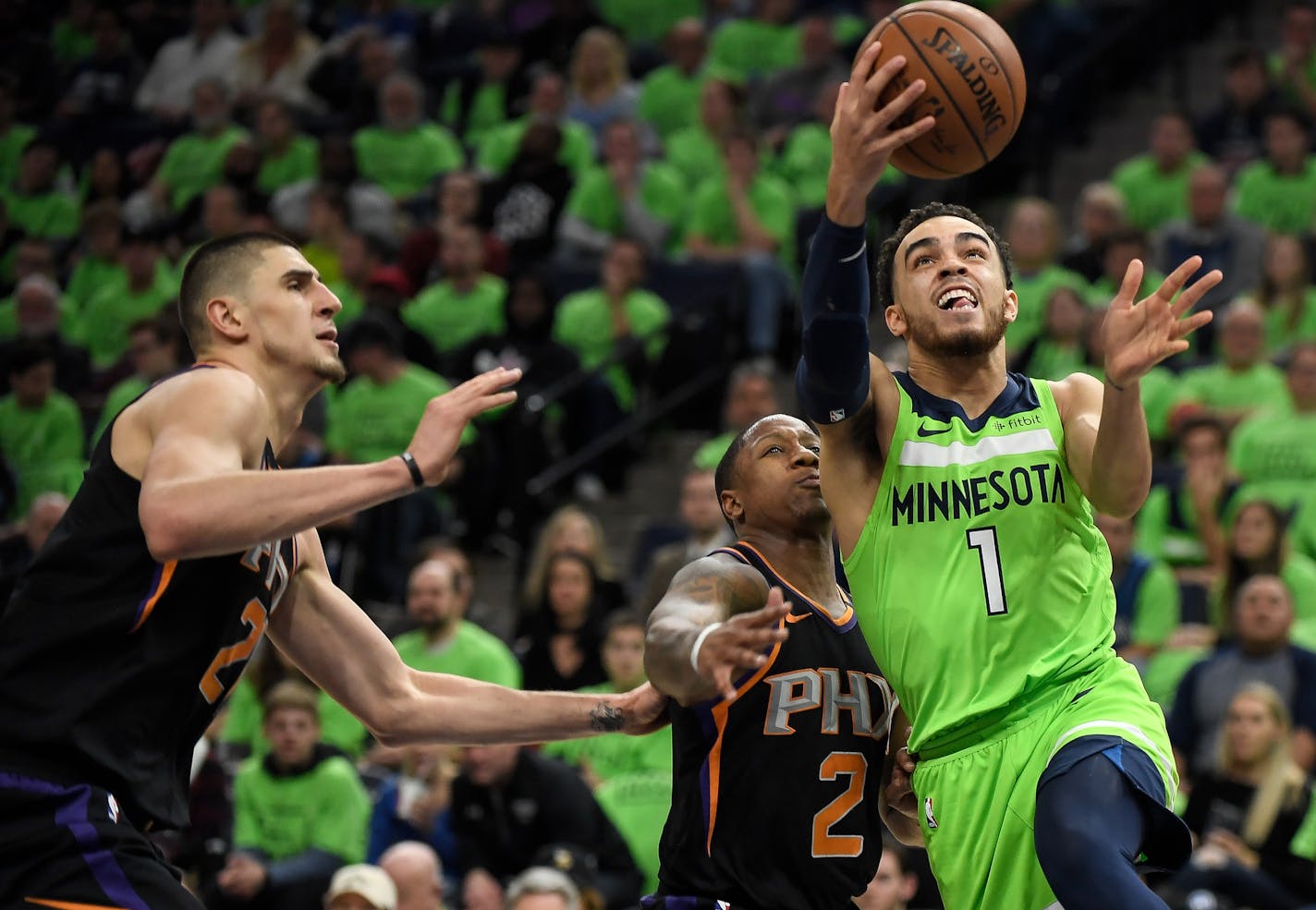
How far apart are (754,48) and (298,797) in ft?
26.3

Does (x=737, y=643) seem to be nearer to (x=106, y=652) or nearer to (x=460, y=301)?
(x=106, y=652)

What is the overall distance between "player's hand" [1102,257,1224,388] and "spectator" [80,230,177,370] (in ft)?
36.6

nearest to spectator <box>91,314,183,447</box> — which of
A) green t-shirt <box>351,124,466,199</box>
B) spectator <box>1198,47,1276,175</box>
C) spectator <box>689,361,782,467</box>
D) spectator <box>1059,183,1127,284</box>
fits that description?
green t-shirt <box>351,124,466,199</box>

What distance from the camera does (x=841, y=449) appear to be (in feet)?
17.0

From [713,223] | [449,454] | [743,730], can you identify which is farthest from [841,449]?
[713,223]

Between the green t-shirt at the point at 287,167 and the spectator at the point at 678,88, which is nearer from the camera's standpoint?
the spectator at the point at 678,88

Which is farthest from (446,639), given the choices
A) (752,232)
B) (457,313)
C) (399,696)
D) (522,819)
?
(399,696)

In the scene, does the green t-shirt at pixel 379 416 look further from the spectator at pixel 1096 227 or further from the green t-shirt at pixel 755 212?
the spectator at pixel 1096 227

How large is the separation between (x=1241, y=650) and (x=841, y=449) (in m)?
5.06

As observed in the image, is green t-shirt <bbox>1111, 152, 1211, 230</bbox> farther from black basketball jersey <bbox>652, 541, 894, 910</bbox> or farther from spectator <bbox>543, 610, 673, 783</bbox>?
black basketball jersey <bbox>652, 541, 894, 910</bbox>

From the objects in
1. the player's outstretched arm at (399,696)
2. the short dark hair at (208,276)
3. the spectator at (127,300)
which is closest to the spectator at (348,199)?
the spectator at (127,300)

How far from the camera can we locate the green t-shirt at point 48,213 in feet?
55.4

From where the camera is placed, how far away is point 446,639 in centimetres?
1023

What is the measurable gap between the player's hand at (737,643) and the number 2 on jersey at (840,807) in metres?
0.88
